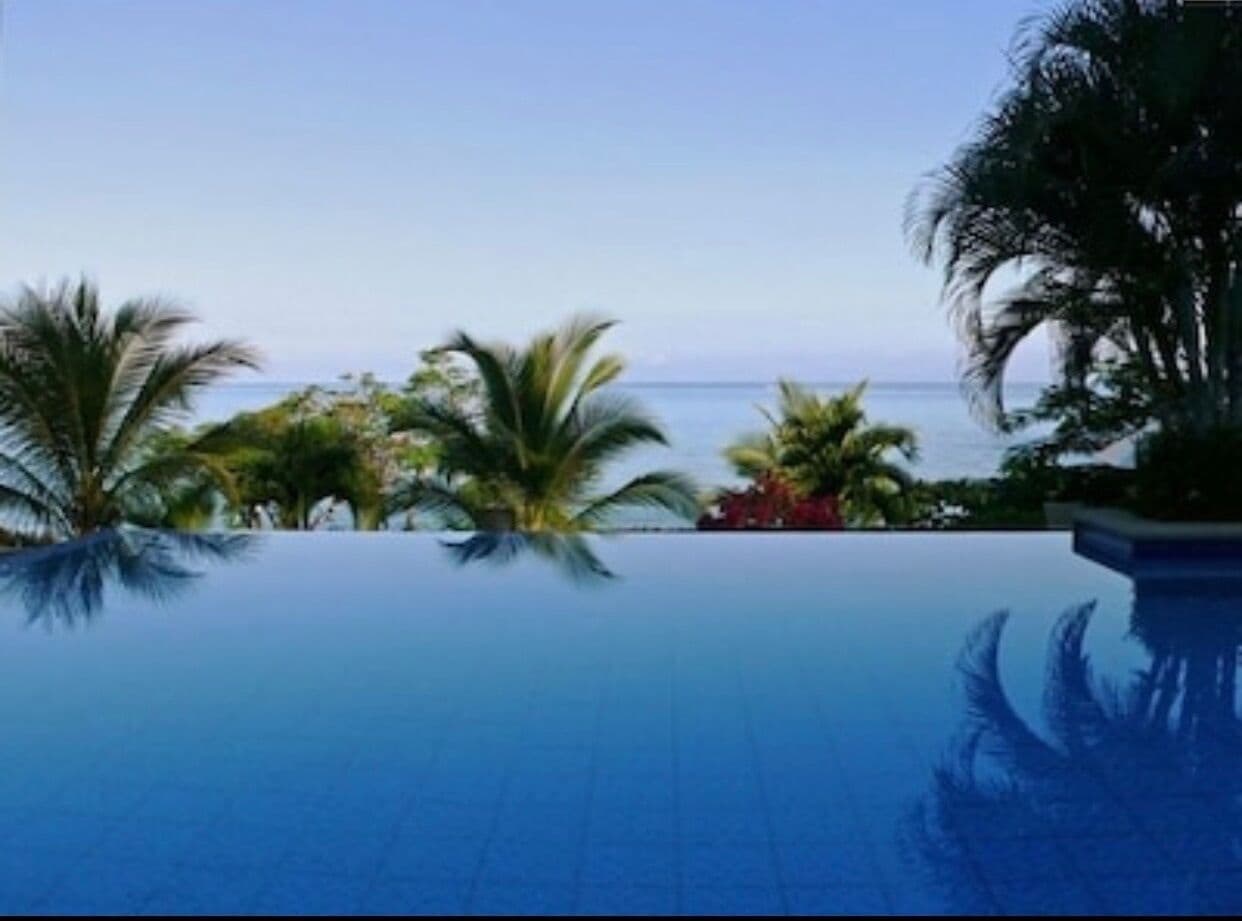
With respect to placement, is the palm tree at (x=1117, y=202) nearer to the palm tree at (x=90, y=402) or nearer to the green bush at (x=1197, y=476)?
the green bush at (x=1197, y=476)

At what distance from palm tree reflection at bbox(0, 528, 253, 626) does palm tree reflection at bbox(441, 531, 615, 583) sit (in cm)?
163

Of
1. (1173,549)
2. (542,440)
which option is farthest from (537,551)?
(1173,549)

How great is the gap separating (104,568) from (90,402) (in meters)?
1.58

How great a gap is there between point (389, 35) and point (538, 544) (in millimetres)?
7201

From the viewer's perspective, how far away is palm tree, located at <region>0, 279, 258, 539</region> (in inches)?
348

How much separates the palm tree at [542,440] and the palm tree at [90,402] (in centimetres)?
173

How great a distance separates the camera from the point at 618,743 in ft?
14.1

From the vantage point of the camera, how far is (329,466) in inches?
441

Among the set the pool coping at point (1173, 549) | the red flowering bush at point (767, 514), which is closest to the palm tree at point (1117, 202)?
the pool coping at point (1173, 549)

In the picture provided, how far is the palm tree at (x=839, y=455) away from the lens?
483 inches

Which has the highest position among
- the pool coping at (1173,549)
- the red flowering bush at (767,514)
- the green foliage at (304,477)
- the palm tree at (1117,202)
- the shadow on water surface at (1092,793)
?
the palm tree at (1117,202)

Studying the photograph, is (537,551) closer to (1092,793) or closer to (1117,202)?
(1117,202)

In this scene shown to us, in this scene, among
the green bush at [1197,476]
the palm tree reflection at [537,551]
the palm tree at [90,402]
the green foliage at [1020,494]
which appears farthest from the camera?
the green foliage at [1020,494]

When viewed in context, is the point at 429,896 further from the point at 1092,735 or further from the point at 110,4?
the point at 110,4
